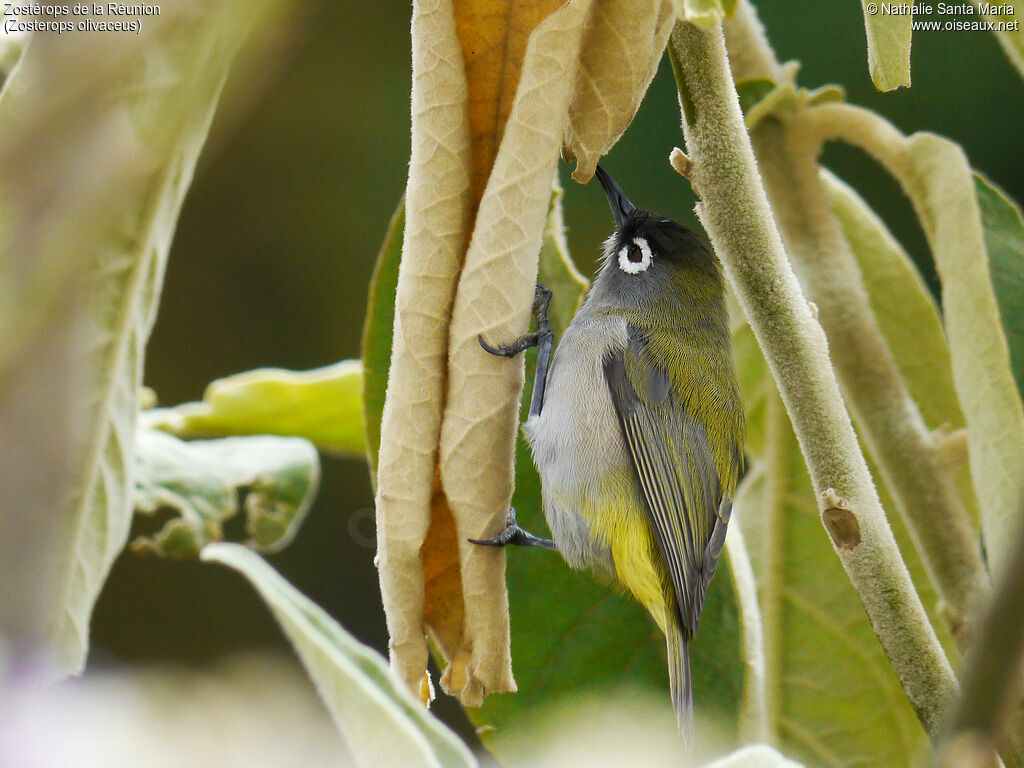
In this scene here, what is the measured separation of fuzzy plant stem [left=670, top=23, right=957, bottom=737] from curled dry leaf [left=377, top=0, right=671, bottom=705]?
0.06 meters

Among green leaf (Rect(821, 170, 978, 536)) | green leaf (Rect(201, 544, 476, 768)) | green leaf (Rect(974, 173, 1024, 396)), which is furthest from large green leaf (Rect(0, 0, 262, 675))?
green leaf (Rect(821, 170, 978, 536))

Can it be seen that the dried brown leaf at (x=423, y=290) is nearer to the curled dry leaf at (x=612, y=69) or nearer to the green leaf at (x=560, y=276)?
the curled dry leaf at (x=612, y=69)

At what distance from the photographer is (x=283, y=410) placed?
4.38 ft

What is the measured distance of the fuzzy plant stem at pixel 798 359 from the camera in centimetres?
73

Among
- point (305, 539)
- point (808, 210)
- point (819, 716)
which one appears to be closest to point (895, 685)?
point (819, 716)

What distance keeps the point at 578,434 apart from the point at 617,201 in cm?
44

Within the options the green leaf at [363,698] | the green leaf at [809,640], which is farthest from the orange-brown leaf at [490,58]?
the green leaf at [809,640]

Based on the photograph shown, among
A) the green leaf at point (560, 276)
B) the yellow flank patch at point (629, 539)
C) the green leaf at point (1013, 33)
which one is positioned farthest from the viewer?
the yellow flank patch at point (629, 539)

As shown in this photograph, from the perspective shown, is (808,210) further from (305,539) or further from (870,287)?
(305,539)

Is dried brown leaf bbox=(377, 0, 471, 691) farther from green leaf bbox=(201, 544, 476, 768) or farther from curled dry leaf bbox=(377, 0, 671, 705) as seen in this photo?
green leaf bbox=(201, 544, 476, 768)

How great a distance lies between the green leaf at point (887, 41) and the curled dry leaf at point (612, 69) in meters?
0.13

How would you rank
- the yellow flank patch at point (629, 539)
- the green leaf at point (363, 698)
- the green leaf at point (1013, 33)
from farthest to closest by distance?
the yellow flank patch at point (629, 539) < the green leaf at point (1013, 33) < the green leaf at point (363, 698)

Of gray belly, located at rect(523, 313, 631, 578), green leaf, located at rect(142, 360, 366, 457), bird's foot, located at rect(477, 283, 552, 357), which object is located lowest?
gray belly, located at rect(523, 313, 631, 578)

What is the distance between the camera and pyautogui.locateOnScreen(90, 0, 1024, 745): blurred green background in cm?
379
